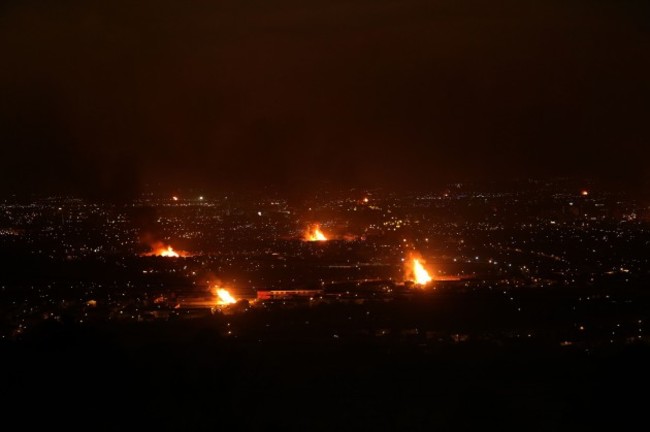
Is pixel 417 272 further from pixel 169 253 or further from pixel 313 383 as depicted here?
pixel 313 383

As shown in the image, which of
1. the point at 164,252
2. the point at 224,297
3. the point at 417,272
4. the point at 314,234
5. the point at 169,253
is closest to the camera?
the point at 224,297

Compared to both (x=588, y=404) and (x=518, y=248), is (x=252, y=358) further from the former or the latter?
(x=518, y=248)

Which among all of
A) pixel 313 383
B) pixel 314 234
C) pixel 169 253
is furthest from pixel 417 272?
pixel 313 383

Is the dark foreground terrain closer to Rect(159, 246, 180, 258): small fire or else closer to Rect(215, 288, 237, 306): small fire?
Rect(215, 288, 237, 306): small fire

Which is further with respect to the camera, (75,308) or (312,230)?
(312,230)

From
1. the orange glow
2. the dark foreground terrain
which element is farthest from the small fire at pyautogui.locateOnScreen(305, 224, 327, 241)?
the dark foreground terrain

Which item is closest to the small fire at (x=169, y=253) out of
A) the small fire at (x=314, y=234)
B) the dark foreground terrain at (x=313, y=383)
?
the small fire at (x=314, y=234)

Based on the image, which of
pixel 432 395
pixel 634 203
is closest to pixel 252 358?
pixel 432 395
